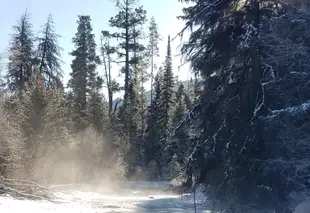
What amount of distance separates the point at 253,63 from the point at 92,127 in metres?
34.0

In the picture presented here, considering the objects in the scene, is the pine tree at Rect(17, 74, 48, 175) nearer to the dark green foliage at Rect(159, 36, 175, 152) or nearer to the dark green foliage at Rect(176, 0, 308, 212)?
the dark green foliage at Rect(176, 0, 308, 212)

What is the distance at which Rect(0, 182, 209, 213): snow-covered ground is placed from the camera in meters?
16.8

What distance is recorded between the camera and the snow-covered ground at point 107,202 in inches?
662

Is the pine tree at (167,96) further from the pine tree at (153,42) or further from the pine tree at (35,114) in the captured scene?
the pine tree at (35,114)

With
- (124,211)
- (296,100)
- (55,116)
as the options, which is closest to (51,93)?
(55,116)

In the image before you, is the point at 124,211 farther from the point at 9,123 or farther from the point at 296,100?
the point at 296,100

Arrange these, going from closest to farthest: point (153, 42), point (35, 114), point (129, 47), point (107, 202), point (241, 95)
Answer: point (241, 95)
point (107, 202)
point (35, 114)
point (129, 47)
point (153, 42)

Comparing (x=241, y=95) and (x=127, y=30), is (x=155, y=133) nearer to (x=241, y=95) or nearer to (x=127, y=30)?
(x=127, y=30)

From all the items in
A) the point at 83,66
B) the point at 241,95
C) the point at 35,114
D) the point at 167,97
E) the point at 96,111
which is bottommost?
the point at 241,95

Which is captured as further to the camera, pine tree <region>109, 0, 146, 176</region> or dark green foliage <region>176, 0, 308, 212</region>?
pine tree <region>109, 0, 146, 176</region>

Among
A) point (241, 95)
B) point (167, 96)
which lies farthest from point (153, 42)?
point (241, 95)

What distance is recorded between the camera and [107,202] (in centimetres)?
2631

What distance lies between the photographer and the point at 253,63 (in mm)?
12703

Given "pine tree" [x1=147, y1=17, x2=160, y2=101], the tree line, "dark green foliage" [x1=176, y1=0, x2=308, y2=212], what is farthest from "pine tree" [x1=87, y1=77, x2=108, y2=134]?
"dark green foliage" [x1=176, y1=0, x2=308, y2=212]
